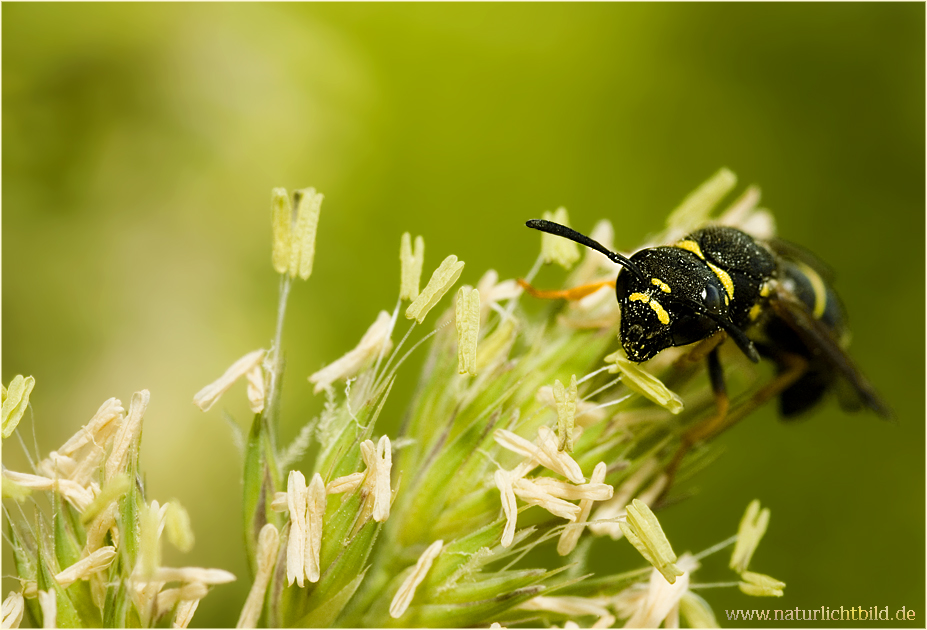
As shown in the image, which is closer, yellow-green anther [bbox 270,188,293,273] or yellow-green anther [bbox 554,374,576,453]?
yellow-green anther [bbox 554,374,576,453]

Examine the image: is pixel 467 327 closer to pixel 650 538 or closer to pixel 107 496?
pixel 650 538

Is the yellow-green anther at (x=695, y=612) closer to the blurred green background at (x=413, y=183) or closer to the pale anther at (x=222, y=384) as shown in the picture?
the blurred green background at (x=413, y=183)

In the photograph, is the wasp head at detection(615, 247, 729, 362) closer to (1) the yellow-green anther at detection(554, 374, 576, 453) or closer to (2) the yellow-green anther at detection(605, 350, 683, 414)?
(2) the yellow-green anther at detection(605, 350, 683, 414)

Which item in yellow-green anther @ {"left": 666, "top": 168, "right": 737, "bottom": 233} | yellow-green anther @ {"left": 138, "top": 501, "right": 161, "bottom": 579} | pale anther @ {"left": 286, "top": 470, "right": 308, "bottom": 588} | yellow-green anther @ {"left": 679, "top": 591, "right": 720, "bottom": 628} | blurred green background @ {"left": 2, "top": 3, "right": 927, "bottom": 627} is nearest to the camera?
yellow-green anther @ {"left": 138, "top": 501, "right": 161, "bottom": 579}

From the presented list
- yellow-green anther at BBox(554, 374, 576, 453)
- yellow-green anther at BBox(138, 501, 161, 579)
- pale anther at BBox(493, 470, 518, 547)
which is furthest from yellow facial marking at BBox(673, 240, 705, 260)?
yellow-green anther at BBox(138, 501, 161, 579)

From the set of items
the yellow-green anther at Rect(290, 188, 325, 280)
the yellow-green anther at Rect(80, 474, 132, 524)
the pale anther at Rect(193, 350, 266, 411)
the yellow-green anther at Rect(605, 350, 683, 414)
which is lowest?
the yellow-green anther at Rect(80, 474, 132, 524)

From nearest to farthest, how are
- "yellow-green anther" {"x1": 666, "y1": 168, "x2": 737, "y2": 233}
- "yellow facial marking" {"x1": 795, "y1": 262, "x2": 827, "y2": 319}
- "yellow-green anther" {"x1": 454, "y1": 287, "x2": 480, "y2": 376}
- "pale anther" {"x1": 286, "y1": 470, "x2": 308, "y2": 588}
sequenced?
1. "pale anther" {"x1": 286, "y1": 470, "x2": 308, "y2": 588}
2. "yellow-green anther" {"x1": 454, "y1": 287, "x2": 480, "y2": 376}
3. "yellow-green anther" {"x1": 666, "y1": 168, "x2": 737, "y2": 233}
4. "yellow facial marking" {"x1": 795, "y1": 262, "x2": 827, "y2": 319}

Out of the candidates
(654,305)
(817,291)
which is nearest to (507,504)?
(654,305)
